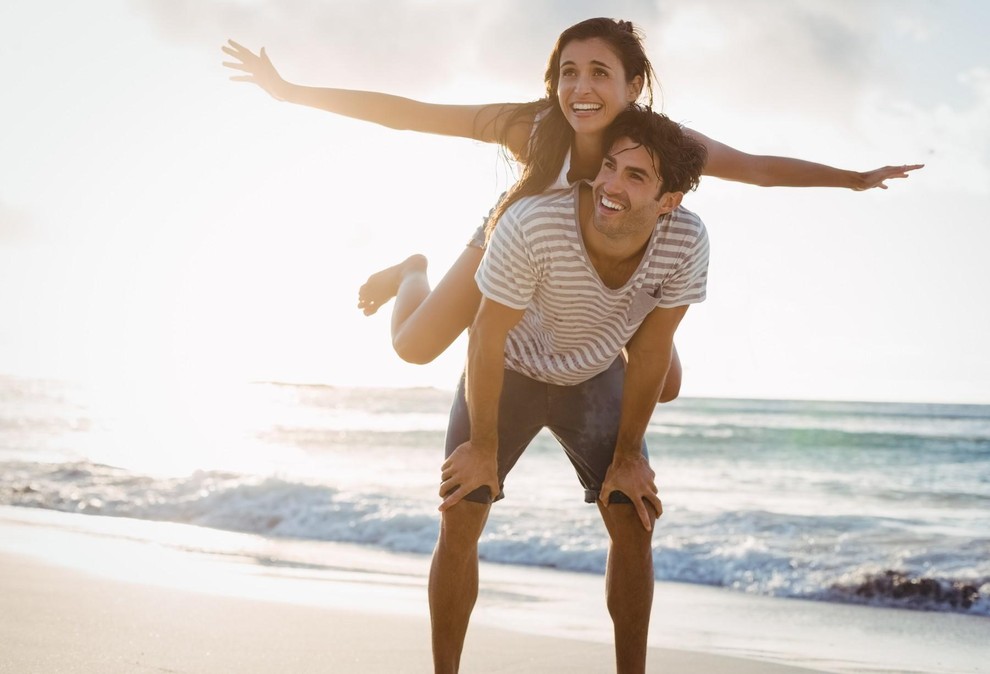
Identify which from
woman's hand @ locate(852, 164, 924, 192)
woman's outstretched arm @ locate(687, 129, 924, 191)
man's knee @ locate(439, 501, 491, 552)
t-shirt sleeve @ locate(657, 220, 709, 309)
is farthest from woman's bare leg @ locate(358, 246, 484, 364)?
woman's hand @ locate(852, 164, 924, 192)

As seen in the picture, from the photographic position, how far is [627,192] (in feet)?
9.27

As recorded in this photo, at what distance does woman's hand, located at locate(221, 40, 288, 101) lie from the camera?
3.74 metres

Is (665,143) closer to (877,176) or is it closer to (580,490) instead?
(877,176)

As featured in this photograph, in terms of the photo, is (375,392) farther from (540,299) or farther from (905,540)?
(540,299)

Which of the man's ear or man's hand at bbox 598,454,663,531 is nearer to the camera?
the man's ear

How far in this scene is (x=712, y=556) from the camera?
28.3ft

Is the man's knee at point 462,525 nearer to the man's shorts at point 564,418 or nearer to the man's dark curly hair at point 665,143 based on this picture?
the man's shorts at point 564,418

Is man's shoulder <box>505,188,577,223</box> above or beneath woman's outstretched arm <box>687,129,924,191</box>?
beneath

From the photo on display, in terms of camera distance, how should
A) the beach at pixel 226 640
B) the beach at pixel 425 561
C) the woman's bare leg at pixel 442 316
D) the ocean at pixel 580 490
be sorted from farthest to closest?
the ocean at pixel 580 490 < the beach at pixel 425 561 < the beach at pixel 226 640 < the woman's bare leg at pixel 442 316

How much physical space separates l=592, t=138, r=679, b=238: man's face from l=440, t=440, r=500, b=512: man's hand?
2.53ft

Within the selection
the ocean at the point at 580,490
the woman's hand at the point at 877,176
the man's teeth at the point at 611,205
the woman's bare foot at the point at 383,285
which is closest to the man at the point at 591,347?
the man's teeth at the point at 611,205

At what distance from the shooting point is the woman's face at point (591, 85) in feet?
9.98

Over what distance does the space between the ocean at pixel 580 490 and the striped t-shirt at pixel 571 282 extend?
5240 millimetres

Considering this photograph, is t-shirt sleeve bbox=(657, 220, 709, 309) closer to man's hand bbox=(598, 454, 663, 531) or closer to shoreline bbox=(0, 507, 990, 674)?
man's hand bbox=(598, 454, 663, 531)
